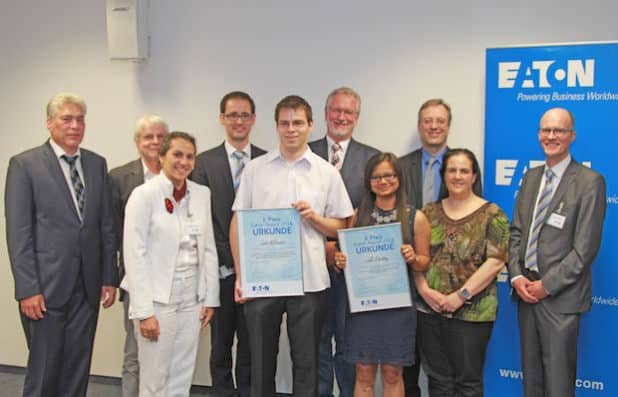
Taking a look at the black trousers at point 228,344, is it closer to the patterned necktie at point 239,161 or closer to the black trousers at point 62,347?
the patterned necktie at point 239,161

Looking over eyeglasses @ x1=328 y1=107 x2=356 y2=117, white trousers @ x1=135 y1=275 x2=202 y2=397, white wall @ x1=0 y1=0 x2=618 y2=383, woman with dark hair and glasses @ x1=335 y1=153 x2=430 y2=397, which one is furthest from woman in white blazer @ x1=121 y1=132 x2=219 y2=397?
white wall @ x1=0 y1=0 x2=618 y2=383

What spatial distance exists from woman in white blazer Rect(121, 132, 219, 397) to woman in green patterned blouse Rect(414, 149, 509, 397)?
1142 mm

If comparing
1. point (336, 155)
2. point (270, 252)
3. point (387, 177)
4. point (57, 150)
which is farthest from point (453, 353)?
point (57, 150)

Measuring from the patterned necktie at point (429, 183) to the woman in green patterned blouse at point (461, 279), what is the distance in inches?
16.2

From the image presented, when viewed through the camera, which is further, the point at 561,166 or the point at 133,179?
the point at 133,179

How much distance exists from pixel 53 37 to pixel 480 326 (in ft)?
12.0

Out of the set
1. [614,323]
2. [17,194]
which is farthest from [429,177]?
[17,194]

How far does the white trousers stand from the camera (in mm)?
2936

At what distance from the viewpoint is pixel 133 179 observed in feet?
11.8

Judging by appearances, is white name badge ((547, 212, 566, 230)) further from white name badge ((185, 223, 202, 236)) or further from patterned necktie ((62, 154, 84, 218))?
patterned necktie ((62, 154, 84, 218))

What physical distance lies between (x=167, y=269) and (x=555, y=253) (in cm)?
191

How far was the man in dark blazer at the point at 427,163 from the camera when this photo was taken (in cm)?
355

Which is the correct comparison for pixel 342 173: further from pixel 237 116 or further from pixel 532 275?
pixel 532 275

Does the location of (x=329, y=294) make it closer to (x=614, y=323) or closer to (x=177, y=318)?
(x=177, y=318)
